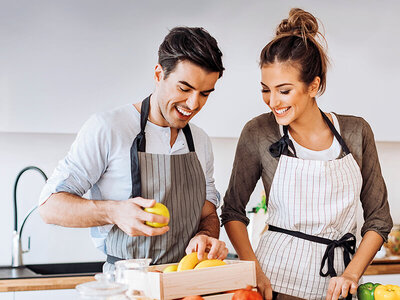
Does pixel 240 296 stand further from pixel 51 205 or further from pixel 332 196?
pixel 332 196

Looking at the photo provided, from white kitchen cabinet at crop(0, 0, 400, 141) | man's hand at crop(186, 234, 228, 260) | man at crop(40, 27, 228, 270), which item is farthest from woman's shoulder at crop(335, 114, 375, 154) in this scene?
white kitchen cabinet at crop(0, 0, 400, 141)

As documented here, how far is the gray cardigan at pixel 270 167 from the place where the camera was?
79.4 inches

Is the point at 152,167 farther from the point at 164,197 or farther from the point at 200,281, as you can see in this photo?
the point at 200,281

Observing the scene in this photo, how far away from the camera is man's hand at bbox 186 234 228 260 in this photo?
5.14ft

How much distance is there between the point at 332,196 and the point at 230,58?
60.1 inches

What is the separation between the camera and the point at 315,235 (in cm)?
192

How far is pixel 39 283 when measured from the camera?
2.71 meters

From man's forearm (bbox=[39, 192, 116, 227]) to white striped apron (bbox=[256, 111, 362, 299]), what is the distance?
65cm

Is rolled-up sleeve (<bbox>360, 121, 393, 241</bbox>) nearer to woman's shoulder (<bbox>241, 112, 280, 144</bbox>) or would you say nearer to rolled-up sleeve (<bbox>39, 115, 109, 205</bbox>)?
woman's shoulder (<bbox>241, 112, 280, 144</bbox>)

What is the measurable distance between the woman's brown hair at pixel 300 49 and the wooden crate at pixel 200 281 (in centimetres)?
75

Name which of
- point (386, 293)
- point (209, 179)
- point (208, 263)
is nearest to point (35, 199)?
point (209, 179)

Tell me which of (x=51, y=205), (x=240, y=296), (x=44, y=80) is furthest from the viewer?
(x=44, y=80)

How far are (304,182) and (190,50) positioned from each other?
628mm

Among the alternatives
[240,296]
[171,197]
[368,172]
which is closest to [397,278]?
[368,172]
